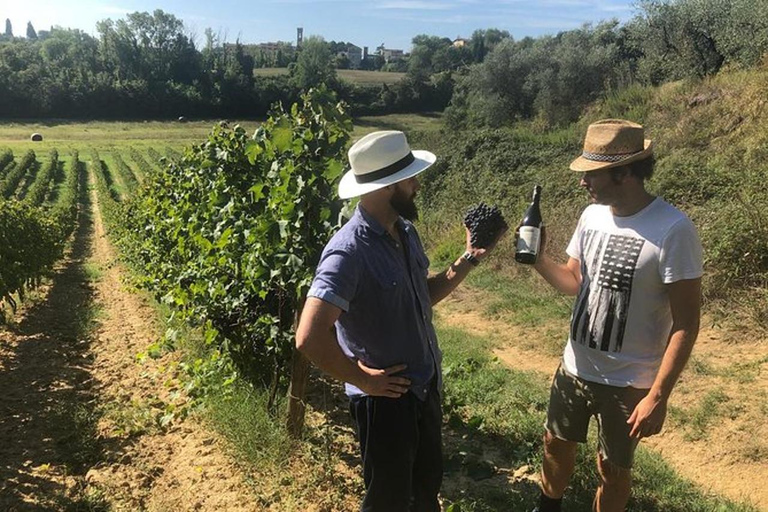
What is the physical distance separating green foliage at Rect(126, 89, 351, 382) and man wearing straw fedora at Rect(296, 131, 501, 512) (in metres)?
1.28

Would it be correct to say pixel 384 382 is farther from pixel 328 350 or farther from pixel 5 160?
pixel 5 160

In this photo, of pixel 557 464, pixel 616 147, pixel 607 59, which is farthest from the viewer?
pixel 607 59

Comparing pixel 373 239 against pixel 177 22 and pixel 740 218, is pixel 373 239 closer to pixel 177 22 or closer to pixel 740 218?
pixel 740 218

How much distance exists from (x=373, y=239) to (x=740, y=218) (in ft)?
24.2

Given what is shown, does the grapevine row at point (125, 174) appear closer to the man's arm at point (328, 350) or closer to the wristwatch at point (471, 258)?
the wristwatch at point (471, 258)

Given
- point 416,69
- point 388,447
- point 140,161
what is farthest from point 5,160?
point 416,69

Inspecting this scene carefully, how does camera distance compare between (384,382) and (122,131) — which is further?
(122,131)

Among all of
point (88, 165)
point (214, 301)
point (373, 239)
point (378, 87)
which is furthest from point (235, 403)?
point (378, 87)

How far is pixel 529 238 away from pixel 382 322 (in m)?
0.97

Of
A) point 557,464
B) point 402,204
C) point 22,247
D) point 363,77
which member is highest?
point 363,77

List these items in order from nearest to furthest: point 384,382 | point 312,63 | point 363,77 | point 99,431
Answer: point 384,382
point 99,431
point 363,77
point 312,63

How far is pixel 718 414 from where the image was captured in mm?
4988

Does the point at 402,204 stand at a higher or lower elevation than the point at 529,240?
higher

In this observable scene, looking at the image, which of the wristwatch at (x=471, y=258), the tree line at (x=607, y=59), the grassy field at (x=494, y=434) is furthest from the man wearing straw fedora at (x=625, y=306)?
the tree line at (x=607, y=59)
